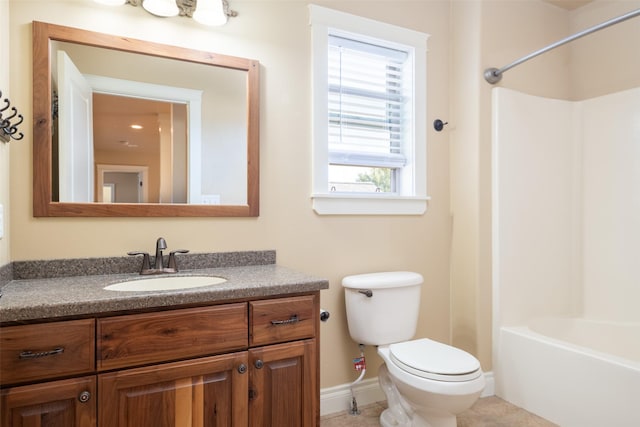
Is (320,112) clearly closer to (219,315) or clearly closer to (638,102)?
(219,315)

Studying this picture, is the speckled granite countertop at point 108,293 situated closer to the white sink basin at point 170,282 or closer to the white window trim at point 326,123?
the white sink basin at point 170,282

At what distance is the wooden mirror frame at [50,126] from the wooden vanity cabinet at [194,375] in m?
0.63

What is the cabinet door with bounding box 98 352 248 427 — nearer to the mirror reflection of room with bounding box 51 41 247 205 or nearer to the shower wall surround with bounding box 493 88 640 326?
the mirror reflection of room with bounding box 51 41 247 205

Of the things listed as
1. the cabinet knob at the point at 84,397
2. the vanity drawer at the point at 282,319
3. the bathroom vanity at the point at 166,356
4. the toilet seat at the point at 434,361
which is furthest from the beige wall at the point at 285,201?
the cabinet knob at the point at 84,397

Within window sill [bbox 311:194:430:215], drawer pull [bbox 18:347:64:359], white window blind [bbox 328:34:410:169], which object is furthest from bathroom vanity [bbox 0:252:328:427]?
white window blind [bbox 328:34:410:169]

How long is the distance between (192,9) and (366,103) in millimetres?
1046

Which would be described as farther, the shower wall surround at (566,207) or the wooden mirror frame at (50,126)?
the shower wall surround at (566,207)

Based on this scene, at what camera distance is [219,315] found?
1240 mm

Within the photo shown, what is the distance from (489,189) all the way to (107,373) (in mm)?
2157

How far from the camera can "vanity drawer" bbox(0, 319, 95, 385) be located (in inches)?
39.0

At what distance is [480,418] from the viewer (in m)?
2.02

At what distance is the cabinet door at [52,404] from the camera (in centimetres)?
99

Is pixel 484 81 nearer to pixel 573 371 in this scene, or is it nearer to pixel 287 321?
pixel 573 371

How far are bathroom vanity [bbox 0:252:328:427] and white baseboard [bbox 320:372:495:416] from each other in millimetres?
673
